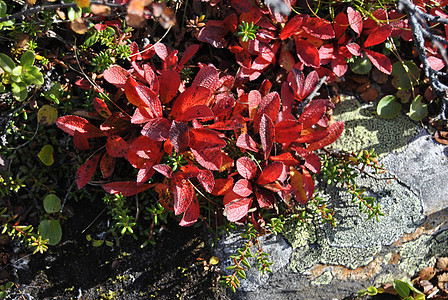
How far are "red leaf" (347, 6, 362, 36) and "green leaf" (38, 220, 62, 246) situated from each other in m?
1.80

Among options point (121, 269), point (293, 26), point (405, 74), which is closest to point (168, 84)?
point (293, 26)

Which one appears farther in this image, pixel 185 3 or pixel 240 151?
pixel 185 3

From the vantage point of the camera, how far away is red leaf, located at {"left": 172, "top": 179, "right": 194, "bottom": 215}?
176 cm

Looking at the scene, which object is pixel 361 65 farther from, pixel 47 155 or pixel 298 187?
pixel 47 155

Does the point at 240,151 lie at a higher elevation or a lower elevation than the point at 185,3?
lower

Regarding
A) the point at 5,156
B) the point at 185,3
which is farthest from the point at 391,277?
the point at 5,156

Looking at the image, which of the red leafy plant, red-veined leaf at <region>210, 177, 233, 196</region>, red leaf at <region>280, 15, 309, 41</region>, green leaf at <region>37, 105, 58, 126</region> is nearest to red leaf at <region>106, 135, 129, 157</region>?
the red leafy plant

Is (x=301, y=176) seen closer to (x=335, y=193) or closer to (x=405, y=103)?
(x=335, y=193)

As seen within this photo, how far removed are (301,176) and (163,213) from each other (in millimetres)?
701

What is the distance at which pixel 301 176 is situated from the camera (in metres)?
1.97

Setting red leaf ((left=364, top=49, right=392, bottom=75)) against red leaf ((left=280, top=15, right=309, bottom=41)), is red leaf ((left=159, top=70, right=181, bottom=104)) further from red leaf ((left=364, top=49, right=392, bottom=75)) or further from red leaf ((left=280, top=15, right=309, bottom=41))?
red leaf ((left=364, top=49, right=392, bottom=75))

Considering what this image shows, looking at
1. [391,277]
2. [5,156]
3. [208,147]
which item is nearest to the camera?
[208,147]

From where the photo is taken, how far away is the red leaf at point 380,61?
217 cm

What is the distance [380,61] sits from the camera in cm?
218
